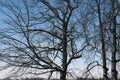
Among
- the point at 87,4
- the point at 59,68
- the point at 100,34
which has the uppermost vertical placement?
the point at 87,4

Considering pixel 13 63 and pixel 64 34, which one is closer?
pixel 13 63

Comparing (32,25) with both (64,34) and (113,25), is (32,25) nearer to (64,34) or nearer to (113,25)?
(64,34)

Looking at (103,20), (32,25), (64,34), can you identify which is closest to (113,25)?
(103,20)

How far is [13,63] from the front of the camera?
2391 cm

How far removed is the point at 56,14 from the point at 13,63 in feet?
14.1

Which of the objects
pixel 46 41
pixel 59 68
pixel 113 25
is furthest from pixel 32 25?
pixel 113 25

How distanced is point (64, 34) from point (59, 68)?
209 centimetres

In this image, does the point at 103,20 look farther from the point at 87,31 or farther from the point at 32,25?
the point at 32,25

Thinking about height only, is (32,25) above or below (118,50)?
above

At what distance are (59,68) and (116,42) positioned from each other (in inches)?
142

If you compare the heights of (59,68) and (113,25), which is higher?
(113,25)

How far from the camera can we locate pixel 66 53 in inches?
995

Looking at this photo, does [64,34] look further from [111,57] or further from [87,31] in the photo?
[111,57]

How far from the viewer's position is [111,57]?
976 inches
